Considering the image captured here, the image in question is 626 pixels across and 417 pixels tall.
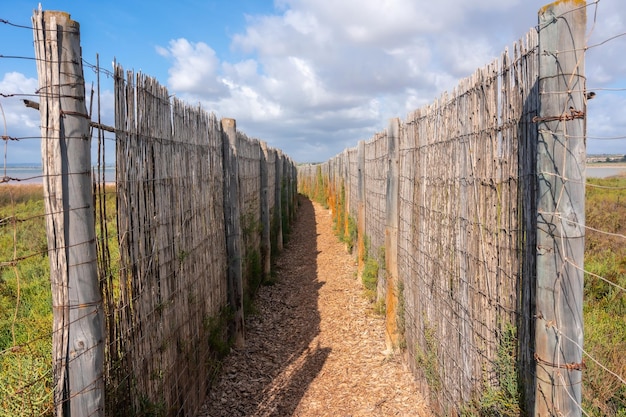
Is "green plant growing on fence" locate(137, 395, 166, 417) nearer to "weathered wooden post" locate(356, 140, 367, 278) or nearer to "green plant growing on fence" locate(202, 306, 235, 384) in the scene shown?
"green plant growing on fence" locate(202, 306, 235, 384)

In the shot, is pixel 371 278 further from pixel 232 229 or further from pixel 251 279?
pixel 232 229

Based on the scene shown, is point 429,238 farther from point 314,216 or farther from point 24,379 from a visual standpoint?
point 314,216

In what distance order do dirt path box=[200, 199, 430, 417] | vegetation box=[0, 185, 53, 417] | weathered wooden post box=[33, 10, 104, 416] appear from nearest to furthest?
weathered wooden post box=[33, 10, 104, 416] → vegetation box=[0, 185, 53, 417] → dirt path box=[200, 199, 430, 417]

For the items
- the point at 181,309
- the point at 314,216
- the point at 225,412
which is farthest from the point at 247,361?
the point at 314,216

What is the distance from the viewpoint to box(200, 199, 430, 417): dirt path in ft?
13.6

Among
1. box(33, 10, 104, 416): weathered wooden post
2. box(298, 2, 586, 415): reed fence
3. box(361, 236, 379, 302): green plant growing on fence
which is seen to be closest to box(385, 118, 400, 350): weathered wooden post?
box(298, 2, 586, 415): reed fence

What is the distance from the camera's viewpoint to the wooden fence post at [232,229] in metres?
5.36

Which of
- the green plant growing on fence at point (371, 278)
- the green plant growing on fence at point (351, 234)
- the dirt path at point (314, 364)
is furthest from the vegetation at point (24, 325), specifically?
the green plant growing on fence at point (351, 234)

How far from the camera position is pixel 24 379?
9.70 feet

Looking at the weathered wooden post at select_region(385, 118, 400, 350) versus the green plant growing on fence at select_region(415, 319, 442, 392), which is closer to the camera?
the green plant growing on fence at select_region(415, 319, 442, 392)

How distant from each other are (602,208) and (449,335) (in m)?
12.2

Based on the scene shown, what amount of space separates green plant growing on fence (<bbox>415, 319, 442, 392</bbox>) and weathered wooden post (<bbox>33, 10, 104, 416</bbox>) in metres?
2.57

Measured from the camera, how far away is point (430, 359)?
12.3ft

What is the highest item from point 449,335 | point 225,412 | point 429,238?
point 429,238
